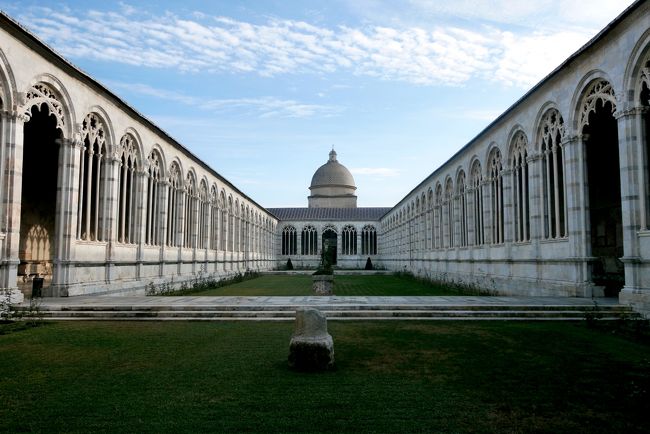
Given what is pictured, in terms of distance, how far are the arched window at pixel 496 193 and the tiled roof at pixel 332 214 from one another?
43.1 meters

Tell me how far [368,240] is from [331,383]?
62906mm

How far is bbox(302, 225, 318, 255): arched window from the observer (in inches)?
2685

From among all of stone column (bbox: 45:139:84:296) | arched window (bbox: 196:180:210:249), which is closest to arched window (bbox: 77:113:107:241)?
stone column (bbox: 45:139:84:296)

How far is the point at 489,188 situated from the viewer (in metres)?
25.7

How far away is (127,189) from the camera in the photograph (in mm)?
23391

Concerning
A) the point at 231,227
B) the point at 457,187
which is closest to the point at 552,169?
the point at 457,187

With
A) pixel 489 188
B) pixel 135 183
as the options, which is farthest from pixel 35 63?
pixel 489 188

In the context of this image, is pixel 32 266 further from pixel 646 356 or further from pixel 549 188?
pixel 646 356

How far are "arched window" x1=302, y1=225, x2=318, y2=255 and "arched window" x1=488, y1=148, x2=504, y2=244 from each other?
43693 millimetres

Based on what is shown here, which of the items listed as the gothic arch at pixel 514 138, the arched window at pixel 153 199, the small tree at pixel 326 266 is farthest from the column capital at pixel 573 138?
the arched window at pixel 153 199

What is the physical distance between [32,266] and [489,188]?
912 inches

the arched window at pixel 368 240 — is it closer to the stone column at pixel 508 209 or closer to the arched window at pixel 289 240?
the arched window at pixel 289 240

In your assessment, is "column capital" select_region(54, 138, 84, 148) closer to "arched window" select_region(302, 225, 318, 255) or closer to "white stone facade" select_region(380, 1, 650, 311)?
"white stone facade" select_region(380, 1, 650, 311)

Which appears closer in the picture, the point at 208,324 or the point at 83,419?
the point at 83,419
